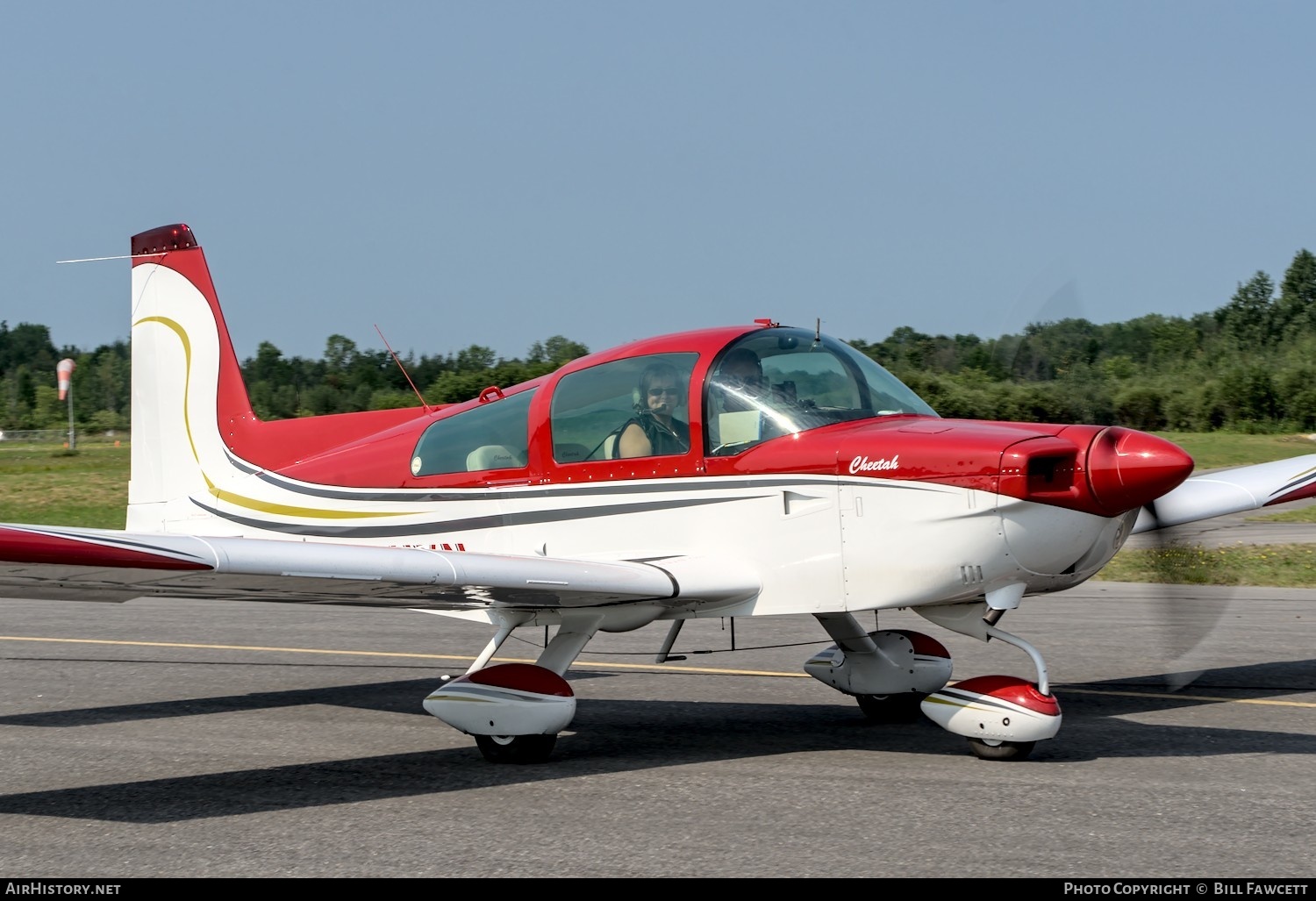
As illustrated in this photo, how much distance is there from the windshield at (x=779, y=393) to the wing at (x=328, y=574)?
2.47 feet

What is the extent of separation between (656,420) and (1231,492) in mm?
3675

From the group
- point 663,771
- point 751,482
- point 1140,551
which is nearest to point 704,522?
point 751,482

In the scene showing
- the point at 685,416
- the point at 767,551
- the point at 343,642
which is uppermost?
the point at 685,416

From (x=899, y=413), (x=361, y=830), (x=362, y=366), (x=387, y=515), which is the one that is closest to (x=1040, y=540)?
(x=899, y=413)

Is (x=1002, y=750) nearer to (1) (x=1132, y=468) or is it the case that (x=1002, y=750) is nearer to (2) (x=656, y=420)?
(1) (x=1132, y=468)

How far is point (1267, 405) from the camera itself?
12211 millimetres

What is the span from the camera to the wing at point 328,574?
5367 mm

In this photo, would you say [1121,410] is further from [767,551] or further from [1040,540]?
[767,551]

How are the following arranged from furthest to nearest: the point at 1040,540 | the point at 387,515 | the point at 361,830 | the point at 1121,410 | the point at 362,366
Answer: the point at 362,366 → the point at 387,515 → the point at 1121,410 → the point at 1040,540 → the point at 361,830

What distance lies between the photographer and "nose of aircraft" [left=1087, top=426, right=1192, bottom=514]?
20.0 feet

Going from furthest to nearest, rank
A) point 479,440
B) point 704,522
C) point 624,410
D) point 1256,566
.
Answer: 1. point 1256,566
2. point 479,440
3. point 624,410
4. point 704,522

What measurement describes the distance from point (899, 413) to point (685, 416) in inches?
46.6

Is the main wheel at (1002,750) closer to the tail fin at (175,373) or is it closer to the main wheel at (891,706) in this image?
the main wheel at (891,706)

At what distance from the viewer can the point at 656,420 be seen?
7.40 meters
